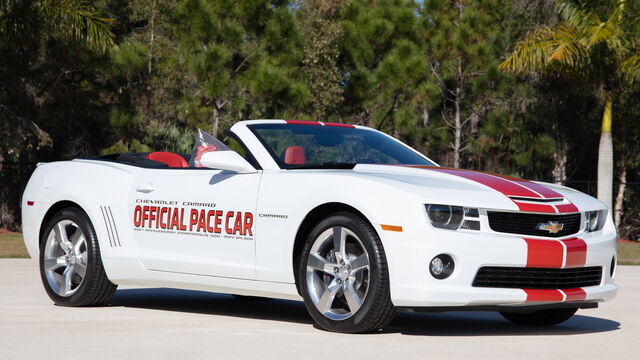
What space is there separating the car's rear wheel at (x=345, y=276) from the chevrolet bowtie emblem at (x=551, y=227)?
1.09 meters

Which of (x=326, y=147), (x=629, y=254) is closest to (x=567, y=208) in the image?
(x=326, y=147)

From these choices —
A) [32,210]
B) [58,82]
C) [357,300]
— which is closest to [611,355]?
[357,300]

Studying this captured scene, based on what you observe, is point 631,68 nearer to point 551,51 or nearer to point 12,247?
point 551,51

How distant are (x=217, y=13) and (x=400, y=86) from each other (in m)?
5.95

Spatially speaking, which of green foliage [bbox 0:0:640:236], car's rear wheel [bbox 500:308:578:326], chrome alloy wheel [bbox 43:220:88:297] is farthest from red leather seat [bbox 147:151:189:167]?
green foliage [bbox 0:0:640:236]

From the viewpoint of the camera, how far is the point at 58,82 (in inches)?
1277

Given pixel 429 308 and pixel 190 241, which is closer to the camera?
pixel 429 308

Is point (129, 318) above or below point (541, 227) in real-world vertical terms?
below

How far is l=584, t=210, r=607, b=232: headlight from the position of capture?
7.63 metres

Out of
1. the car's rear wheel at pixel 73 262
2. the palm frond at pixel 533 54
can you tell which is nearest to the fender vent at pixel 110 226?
the car's rear wheel at pixel 73 262

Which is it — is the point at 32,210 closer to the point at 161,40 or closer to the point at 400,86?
the point at 400,86

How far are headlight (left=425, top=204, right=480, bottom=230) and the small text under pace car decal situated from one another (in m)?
1.53

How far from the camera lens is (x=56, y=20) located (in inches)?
902

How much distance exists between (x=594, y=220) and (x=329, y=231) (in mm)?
1930
